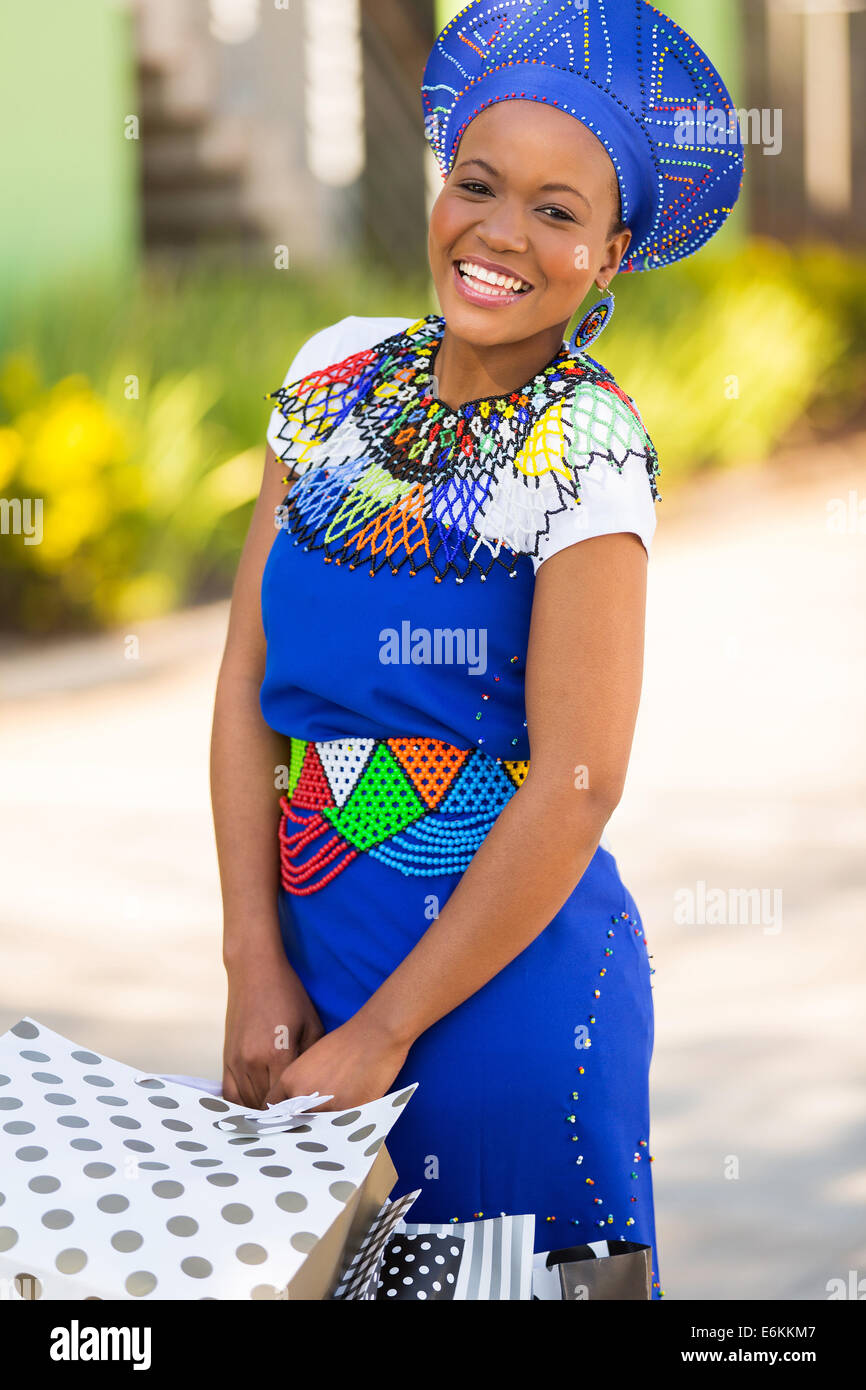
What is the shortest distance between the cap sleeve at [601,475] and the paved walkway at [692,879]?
1913 millimetres

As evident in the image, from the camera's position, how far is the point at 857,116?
15625mm

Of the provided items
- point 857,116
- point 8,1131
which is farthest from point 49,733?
point 857,116

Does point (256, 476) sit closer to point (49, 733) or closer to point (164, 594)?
point (164, 594)

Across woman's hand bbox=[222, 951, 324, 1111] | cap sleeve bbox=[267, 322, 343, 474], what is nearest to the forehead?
cap sleeve bbox=[267, 322, 343, 474]

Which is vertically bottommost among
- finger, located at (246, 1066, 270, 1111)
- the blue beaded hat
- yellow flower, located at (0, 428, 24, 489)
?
finger, located at (246, 1066, 270, 1111)

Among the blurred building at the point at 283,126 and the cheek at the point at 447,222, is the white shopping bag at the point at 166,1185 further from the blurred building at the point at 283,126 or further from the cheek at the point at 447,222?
the blurred building at the point at 283,126

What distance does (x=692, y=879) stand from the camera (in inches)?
202

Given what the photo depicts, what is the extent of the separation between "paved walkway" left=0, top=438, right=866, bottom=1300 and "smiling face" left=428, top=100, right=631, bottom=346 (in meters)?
2.04

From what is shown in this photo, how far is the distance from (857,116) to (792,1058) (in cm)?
1371

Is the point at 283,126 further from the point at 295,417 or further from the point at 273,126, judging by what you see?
the point at 295,417

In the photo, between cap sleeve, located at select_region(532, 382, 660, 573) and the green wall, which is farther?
the green wall

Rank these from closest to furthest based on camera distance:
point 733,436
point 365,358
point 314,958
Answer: point 314,958, point 365,358, point 733,436

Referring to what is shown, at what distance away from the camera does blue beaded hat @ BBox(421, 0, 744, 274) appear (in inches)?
65.9

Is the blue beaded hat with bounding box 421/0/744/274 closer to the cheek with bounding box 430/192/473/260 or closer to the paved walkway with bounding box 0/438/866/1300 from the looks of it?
the cheek with bounding box 430/192/473/260
